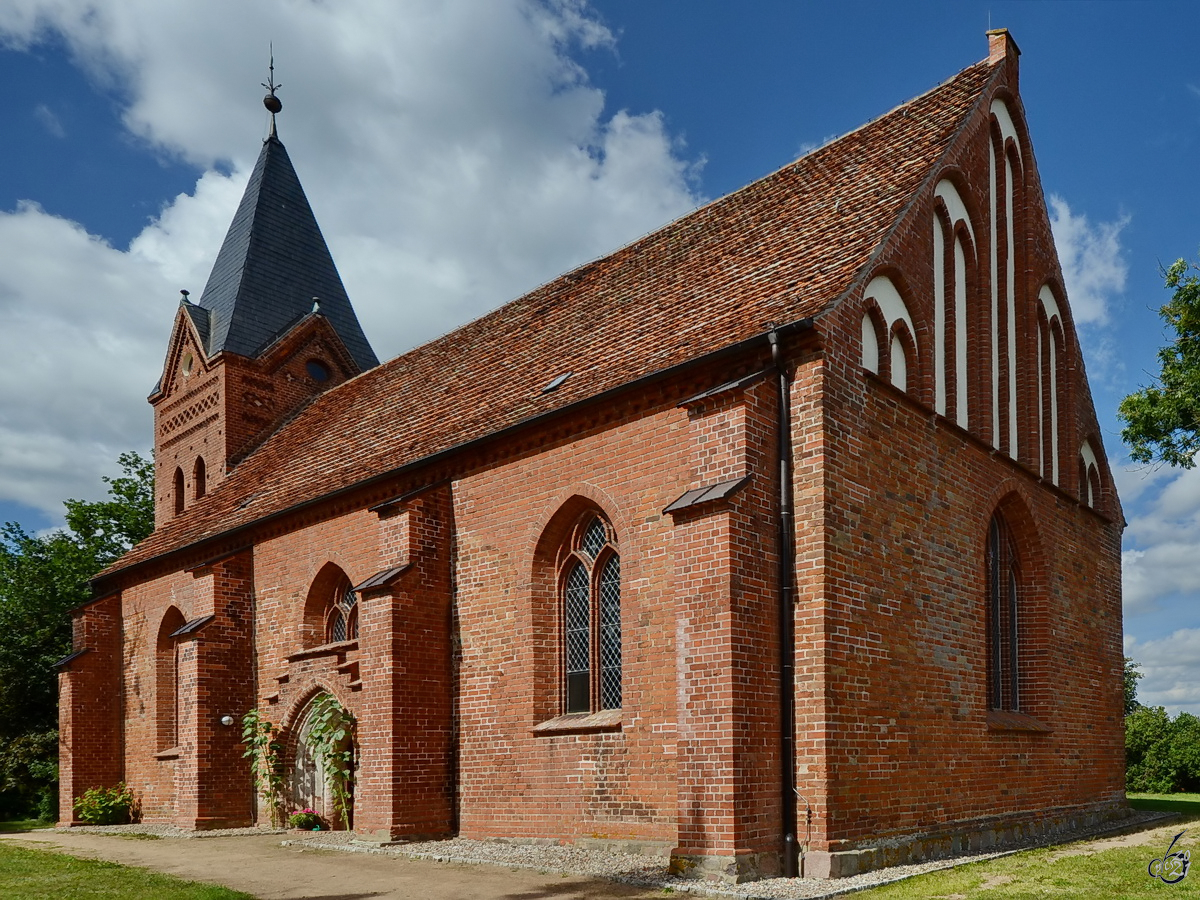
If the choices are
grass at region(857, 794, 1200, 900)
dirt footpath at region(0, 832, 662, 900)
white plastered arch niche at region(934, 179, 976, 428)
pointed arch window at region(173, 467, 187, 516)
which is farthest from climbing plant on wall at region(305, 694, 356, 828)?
pointed arch window at region(173, 467, 187, 516)

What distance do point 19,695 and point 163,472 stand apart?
308 inches

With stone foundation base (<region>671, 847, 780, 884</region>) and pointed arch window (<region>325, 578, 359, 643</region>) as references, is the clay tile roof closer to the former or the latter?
pointed arch window (<region>325, 578, 359, 643</region>)

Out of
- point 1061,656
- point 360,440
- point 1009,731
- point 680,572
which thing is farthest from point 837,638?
point 360,440

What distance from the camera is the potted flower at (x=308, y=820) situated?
17.1 metres

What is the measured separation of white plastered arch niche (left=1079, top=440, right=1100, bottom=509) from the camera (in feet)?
60.3

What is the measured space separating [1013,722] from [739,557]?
599 centimetres

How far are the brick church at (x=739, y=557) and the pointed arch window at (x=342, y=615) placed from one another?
0.06 m

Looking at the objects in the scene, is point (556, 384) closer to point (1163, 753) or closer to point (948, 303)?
point (948, 303)

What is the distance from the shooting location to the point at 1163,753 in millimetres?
34094

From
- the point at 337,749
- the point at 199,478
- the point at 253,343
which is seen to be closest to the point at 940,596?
the point at 337,749

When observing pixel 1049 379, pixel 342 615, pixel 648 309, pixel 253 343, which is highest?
pixel 253 343

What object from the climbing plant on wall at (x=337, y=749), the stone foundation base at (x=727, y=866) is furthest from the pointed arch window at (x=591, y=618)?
the climbing plant on wall at (x=337, y=749)

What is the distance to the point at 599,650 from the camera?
44.8ft

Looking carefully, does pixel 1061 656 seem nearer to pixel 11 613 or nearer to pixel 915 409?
pixel 915 409
